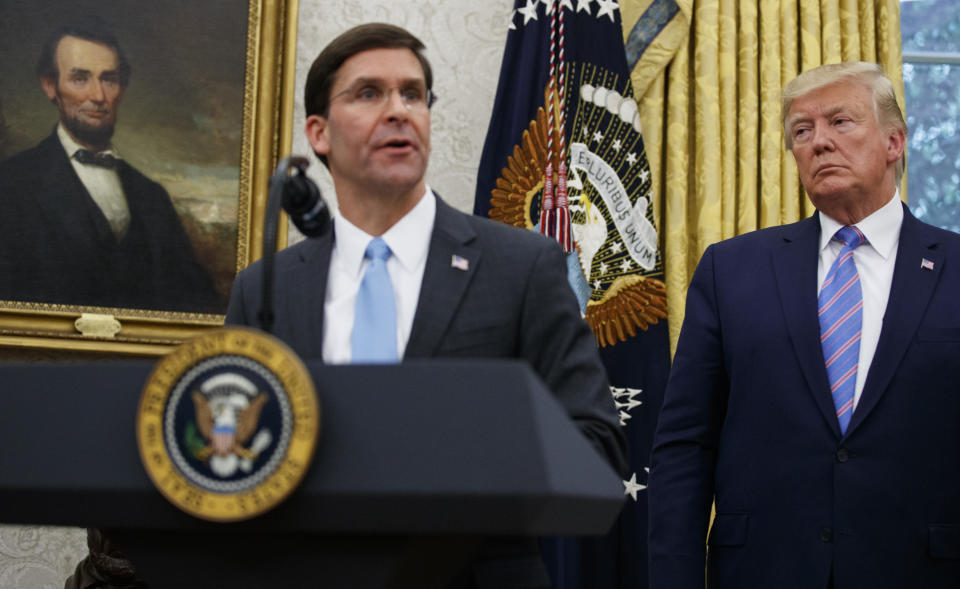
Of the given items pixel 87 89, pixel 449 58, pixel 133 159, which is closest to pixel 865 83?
pixel 449 58

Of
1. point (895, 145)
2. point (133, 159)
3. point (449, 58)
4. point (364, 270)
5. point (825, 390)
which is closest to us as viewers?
point (364, 270)

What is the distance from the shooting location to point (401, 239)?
70.1 inches

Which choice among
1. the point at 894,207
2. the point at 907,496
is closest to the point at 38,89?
the point at 894,207

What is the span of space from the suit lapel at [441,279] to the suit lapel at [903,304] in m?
1.20

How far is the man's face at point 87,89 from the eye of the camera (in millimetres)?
3855

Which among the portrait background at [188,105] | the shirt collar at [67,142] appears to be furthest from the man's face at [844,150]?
the shirt collar at [67,142]

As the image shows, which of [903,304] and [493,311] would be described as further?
[903,304]

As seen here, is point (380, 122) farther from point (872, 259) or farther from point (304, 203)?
point (872, 259)

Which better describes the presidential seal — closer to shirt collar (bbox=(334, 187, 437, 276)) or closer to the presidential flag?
shirt collar (bbox=(334, 187, 437, 276))

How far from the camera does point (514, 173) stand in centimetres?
414

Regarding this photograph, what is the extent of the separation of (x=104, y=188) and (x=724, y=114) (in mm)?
2365

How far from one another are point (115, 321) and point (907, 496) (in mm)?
2516

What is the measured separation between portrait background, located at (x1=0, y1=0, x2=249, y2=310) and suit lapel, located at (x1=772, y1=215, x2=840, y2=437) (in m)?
1.98

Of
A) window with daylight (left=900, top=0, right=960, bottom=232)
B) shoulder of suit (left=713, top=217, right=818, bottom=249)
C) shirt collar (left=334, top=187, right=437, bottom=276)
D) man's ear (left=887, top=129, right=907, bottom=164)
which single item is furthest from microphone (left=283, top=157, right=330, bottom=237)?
window with daylight (left=900, top=0, right=960, bottom=232)
